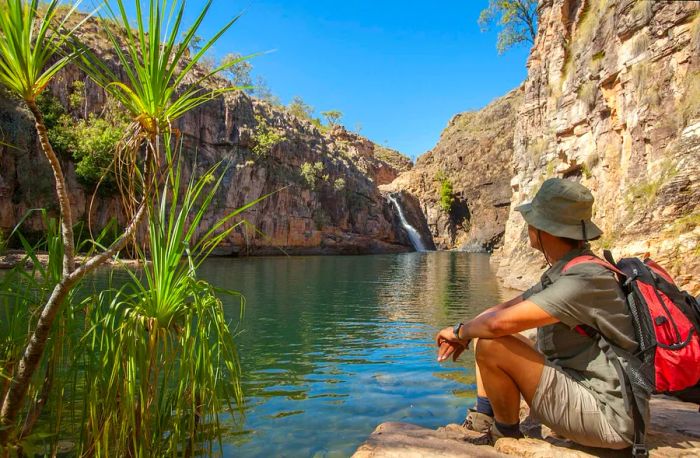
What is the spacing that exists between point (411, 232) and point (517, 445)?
Result: 197ft

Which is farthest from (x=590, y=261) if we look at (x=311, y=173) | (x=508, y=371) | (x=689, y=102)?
(x=311, y=173)

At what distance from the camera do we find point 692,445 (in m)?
2.57

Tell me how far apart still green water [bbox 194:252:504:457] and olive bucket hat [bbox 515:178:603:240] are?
7.98ft

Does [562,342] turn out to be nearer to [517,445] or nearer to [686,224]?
[517,445]

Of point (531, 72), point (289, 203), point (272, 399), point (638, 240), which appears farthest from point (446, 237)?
point (272, 399)

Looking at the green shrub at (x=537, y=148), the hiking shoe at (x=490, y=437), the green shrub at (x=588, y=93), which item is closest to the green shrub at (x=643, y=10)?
the green shrub at (x=588, y=93)

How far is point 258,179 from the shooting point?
44.4 metres

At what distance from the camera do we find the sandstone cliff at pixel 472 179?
5681cm

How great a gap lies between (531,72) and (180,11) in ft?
101

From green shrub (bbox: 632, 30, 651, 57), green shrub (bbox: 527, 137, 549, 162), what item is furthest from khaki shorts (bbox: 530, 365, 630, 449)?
green shrub (bbox: 527, 137, 549, 162)

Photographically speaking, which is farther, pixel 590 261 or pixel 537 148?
pixel 537 148

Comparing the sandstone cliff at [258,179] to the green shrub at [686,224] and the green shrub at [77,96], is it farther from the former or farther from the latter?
the green shrub at [686,224]

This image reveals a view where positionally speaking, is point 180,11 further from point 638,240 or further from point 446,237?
point 446,237

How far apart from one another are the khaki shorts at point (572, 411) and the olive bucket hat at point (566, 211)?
2.43 ft
